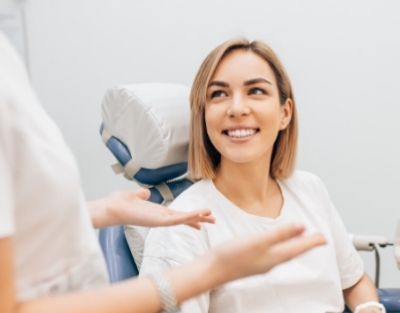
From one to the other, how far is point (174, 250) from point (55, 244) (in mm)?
688

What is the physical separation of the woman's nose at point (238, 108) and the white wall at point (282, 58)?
704 mm

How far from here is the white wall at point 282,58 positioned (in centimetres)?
201

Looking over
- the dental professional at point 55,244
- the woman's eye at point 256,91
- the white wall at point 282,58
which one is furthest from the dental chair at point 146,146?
the dental professional at point 55,244

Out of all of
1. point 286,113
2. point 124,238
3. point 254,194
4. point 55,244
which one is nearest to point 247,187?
point 254,194

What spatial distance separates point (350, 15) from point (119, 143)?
1.02 metres

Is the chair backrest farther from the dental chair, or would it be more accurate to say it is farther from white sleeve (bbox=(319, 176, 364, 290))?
white sleeve (bbox=(319, 176, 364, 290))

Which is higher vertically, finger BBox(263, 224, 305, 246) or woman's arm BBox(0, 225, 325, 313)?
finger BBox(263, 224, 305, 246)

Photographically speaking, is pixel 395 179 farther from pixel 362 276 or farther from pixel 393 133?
pixel 362 276

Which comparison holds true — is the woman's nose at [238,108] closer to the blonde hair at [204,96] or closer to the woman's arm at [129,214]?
the blonde hair at [204,96]

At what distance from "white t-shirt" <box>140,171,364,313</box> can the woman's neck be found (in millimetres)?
32

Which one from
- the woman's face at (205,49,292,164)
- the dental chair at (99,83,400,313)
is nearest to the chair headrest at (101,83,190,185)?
the dental chair at (99,83,400,313)

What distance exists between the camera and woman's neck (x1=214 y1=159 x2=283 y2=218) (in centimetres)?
141

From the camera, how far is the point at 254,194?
143 cm

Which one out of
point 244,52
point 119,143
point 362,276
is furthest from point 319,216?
point 119,143
